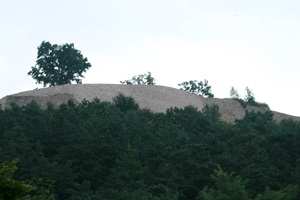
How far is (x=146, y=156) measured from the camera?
31.2 m

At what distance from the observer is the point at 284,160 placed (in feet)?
107

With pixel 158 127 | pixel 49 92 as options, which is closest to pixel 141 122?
pixel 158 127

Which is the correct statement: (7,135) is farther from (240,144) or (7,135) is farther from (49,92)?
(49,92)

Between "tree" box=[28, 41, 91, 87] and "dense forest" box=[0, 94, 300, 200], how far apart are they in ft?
68.3

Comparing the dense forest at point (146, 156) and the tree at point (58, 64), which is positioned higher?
the tree at point (58, 64)

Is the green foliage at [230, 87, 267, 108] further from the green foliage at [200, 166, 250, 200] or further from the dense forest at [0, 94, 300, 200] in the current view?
the green foliage at [200, 166, 250, 200]

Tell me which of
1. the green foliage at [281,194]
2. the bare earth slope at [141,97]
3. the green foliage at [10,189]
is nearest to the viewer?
the green foliage at [10,189]

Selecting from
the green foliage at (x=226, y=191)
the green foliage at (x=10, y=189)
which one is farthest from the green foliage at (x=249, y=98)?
the green foliage at (x=10, y=189)

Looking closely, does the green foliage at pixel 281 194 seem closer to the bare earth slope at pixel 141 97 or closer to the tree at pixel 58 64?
the bare earth slope at pixel 141 97

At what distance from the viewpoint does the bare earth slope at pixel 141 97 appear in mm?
50750

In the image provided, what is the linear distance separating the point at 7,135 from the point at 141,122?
7.37 meters

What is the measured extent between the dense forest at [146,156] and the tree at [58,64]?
2082 cm

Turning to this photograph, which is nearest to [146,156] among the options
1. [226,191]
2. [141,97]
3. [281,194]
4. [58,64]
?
[226,191]

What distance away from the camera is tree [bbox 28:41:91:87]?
2377 inches
